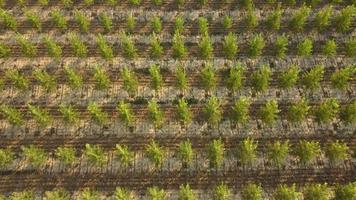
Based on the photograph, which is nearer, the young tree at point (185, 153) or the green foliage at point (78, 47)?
the young tree at point (185, 153)

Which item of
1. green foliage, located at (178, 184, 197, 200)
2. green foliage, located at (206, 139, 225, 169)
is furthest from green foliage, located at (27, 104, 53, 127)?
green foliage, located at (206, 139, 225, 169)

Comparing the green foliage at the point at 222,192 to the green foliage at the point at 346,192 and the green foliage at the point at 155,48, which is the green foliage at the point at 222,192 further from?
the green foliage at the point at 155,48

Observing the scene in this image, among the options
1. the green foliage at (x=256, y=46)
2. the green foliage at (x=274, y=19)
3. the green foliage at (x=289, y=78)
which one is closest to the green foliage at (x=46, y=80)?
the green foliage at (x=256, y=46)

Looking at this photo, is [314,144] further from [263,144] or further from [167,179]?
[167,179]

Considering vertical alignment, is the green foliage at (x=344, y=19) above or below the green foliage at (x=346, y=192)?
above

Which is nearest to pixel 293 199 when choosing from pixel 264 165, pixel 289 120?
pixel 264 165

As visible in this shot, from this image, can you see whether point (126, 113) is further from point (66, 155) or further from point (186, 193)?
point (186, 193)

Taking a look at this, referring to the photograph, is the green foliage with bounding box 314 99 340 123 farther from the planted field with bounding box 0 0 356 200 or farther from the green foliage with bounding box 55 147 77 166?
the green foliage with bounding box 55 147 77 166
